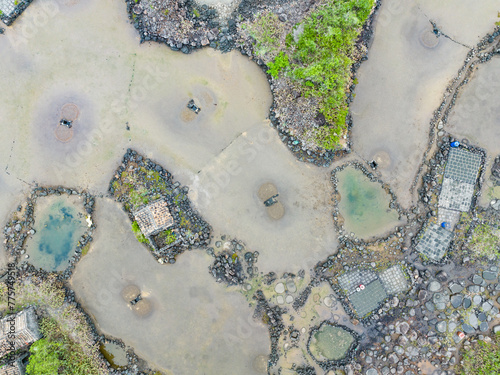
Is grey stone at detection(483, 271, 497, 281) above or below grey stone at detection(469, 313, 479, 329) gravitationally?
above

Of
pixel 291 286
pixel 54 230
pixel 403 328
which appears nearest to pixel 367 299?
pixel 403 328

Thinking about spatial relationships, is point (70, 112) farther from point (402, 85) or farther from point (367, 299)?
point (367, 299)

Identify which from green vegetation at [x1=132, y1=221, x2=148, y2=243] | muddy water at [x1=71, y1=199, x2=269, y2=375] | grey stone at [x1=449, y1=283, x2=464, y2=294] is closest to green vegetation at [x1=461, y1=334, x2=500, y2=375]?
grey stone at [x1=449, y1=283, x2=464, y2=294]

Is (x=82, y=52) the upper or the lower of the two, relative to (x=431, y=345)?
upper

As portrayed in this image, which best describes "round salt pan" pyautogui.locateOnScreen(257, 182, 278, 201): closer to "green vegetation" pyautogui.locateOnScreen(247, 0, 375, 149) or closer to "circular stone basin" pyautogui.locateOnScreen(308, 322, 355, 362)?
"green vegetation" pyautogui.locateOnScreen(247, 0, 375, 149)

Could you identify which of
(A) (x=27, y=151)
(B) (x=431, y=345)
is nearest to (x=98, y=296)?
(A) (x=27, y=151)

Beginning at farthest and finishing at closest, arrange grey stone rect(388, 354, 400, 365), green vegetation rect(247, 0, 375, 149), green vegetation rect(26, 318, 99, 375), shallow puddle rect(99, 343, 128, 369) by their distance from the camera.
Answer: shallow puddle rect(99, 343, 128, 369)
grey stone rect(388, 354, 400, 365)
green vegetation rect(247, 0, 375, 149)
green vegetation rect(26, 318, 99, 375)

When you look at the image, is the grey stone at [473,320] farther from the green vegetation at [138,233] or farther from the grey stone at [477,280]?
the green vegetation at [138,233]

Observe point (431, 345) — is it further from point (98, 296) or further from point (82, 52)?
point (82, 52)
